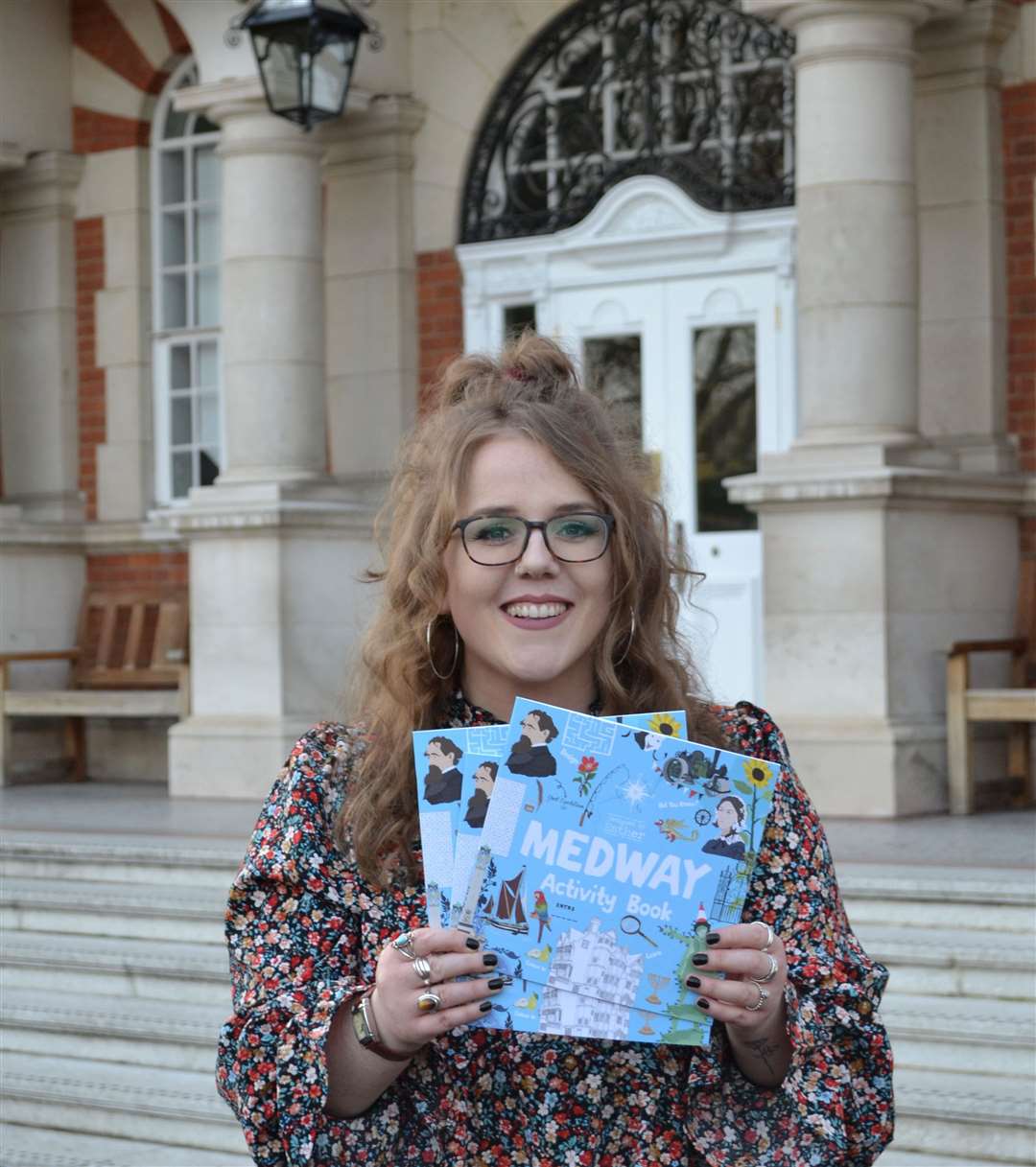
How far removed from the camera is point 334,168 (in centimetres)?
1126

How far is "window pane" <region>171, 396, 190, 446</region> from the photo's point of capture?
40.5 feet

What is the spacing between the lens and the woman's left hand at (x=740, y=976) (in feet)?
6.65

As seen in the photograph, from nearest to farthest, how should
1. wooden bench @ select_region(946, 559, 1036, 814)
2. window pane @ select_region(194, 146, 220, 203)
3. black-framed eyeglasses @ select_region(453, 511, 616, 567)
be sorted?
black-framed eyeglasses @ select_region(453, 511, 616, 567), wooden bench @ select_region(946, 559, 1036, 814), window pane @ select_region(194, 146, 220, 203)

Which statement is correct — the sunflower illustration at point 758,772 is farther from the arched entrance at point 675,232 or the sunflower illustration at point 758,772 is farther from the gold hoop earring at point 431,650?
the arched entrance at point 675,232

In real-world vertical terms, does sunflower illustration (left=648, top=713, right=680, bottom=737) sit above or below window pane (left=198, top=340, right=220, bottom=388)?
below

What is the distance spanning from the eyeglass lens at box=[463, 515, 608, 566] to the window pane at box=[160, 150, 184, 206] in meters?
10.5

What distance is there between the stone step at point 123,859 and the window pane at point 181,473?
3969mm

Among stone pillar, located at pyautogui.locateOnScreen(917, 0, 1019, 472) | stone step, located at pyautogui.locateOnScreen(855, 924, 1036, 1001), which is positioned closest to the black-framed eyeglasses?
stone step, located at pyautogui.locateOnScreen(855, 924, 1036, 1001)

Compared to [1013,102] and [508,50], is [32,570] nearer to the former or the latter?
[508,50]

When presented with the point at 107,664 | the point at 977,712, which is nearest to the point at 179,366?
the point at 107,664

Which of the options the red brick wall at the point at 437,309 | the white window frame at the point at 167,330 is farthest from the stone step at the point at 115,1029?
the white window frame at the point at 167,330

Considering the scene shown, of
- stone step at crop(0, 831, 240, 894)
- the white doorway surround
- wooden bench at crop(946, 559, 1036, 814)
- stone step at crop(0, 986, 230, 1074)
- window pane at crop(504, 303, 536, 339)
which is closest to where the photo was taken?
stone step at crop(0, 986, 230, 1074)

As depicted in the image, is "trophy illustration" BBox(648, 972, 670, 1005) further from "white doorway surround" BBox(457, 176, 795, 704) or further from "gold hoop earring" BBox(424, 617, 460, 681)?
"white doorway surround" BBox(457, 176, 795, 704)

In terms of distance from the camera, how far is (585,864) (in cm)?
203
